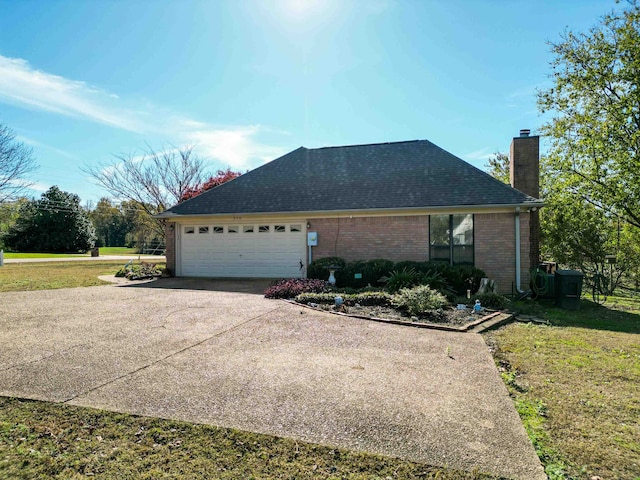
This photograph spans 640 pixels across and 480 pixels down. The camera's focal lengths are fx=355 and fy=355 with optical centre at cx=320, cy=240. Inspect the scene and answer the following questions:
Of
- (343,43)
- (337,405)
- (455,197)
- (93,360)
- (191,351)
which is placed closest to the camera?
(337,405)

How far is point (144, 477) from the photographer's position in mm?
2387

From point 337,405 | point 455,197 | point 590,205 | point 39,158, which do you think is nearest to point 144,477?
point 337,405

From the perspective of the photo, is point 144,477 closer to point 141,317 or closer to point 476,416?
point 476,416

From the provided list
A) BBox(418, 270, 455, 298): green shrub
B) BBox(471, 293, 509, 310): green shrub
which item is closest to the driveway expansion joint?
BBox(418, 270, 455, 298): green shrub

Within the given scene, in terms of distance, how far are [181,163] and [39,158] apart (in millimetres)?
11192

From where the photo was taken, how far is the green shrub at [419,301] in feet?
24.9

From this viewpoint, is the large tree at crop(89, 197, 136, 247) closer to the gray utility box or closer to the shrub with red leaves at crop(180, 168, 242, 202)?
the shrub with red leaves at crop(180, 168, 242, 202)

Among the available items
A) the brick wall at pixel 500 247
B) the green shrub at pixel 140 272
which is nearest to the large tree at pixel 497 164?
the brick wall at pixel 500 247

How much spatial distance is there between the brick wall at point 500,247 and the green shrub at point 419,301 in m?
4.50

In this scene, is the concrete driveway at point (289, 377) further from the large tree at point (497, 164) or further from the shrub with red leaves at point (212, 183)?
the large tree at point (497, 164)

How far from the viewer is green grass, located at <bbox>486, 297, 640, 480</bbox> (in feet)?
8.66

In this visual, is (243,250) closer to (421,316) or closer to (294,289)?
(294,289)

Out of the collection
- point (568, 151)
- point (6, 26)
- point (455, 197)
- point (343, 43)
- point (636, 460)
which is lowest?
point (636, 460)

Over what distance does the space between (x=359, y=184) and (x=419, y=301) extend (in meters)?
7.37
